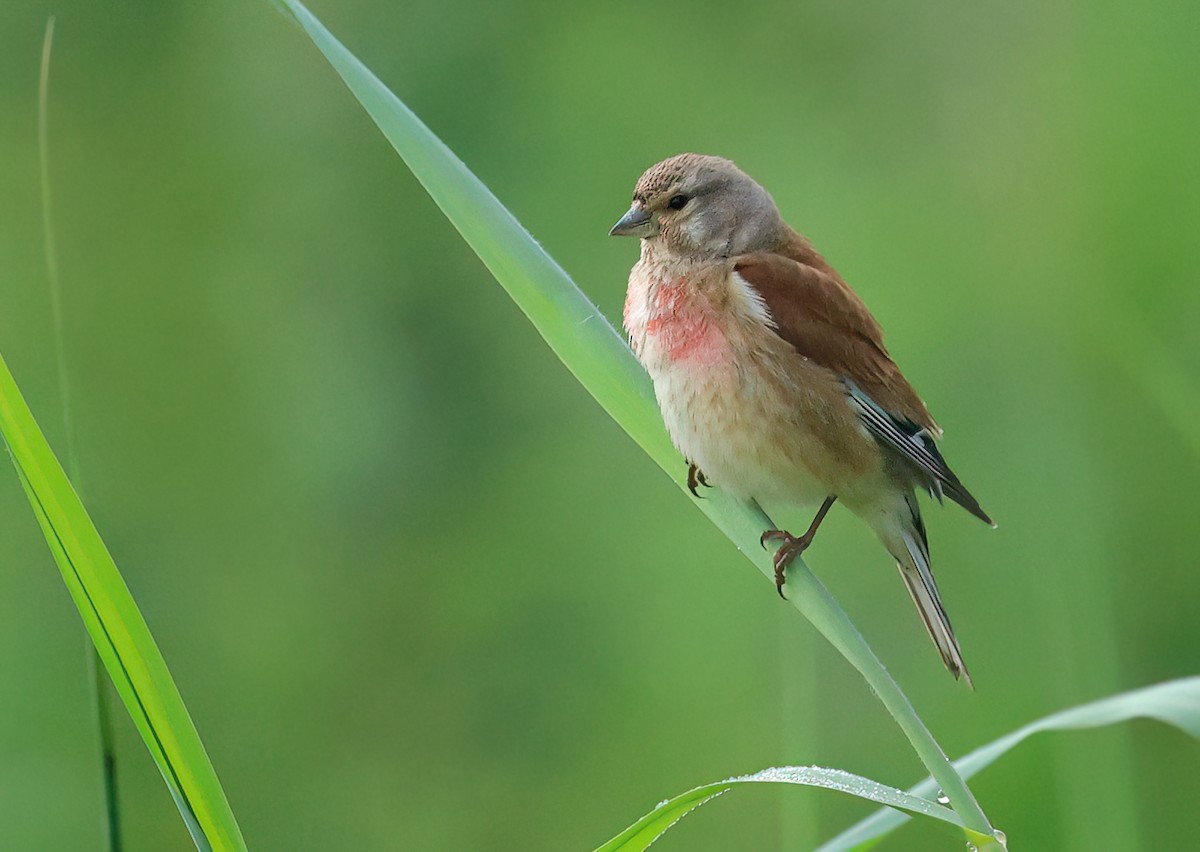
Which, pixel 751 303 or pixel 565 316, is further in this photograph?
pixel 751 303

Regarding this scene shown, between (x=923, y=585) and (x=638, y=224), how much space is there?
842 mm

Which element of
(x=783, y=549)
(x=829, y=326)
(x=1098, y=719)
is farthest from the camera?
(x=829, y=326)

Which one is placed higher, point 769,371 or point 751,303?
point 751,303

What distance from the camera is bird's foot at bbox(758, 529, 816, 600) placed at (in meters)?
1.68

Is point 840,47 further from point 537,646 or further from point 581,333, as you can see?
point 581,333

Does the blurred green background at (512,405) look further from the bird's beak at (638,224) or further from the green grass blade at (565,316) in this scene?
the green grass blade at (565,316)

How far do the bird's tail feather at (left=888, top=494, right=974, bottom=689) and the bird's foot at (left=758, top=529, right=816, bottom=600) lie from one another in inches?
10.2

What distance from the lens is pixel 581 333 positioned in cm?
158

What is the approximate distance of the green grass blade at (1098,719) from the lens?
142 centimetres

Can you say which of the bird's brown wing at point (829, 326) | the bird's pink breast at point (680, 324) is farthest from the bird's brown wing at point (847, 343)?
the bird's pink breast at point (680, 324)

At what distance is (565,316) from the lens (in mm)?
1566

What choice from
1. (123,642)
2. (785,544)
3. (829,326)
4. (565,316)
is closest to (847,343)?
(829,326)

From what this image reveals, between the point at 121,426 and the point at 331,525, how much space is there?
0.87 metres

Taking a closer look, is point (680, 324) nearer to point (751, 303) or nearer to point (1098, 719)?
point (751, 303)
